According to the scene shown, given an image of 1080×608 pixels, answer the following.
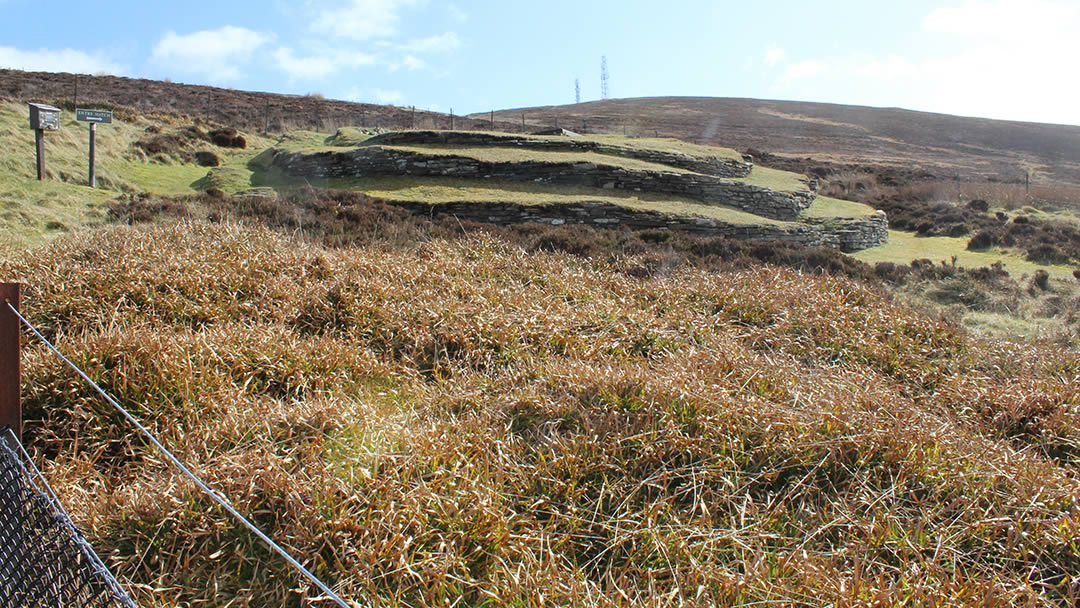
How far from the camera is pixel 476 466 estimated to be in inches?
134

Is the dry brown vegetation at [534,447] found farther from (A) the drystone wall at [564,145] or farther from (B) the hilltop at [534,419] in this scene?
(A) the drystone wall at [564,145]

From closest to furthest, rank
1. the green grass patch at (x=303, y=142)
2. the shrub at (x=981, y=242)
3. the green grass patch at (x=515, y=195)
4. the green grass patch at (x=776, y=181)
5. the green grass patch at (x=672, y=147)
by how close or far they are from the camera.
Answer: the green grass patch at (x=515, y=195)
the shrub at (x=981, y=242)
the green grass patch at (x=776, y=181)
the green grass patch at (x=303, y=142)
the green grass patch at (x=672, y=147)

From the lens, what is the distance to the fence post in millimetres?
2535

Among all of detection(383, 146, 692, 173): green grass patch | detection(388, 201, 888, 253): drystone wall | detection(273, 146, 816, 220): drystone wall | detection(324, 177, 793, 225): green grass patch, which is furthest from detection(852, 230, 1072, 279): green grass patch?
detection(383, 146, 692, 173): green grass patch

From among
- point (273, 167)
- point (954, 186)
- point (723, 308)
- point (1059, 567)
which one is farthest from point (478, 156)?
point (954, 186)

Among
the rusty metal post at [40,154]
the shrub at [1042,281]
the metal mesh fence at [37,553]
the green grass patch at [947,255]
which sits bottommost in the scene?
the metal mesh fence at [37,553]

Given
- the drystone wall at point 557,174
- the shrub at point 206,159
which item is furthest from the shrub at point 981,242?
the shrub at point 206,159

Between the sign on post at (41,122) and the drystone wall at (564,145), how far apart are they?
752 centimetres

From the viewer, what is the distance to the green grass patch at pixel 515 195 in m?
13.1

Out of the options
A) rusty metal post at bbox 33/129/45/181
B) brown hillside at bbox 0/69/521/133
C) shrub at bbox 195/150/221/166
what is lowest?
rusty metal post at bbox 33/129/45/181

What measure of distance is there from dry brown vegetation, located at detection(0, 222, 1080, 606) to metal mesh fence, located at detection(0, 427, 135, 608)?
178 millimetres

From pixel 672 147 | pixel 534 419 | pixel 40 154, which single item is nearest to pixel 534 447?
pixel 534 419

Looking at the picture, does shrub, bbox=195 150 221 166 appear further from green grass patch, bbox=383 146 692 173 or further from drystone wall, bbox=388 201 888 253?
drystone wall, bbox=388 201 888 253

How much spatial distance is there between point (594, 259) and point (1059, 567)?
6.41 meters
